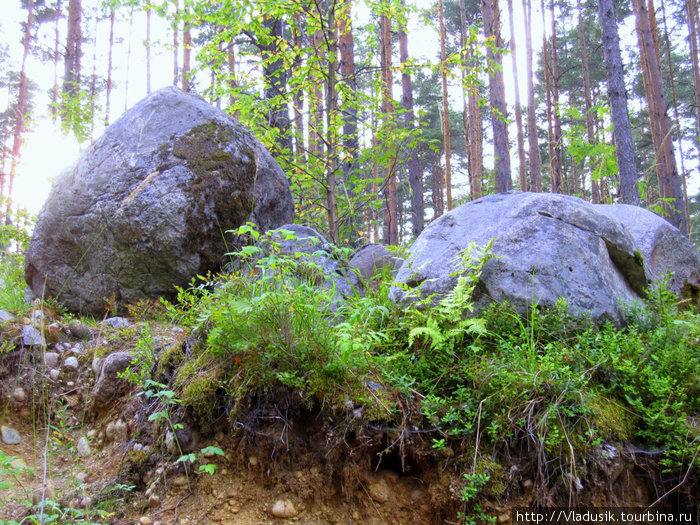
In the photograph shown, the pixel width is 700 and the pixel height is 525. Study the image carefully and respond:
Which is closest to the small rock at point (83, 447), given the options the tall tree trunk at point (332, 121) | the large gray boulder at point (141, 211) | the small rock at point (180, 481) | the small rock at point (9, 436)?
the small rock at point (9, 436)

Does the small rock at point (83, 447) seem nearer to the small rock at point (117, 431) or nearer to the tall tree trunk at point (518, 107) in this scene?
the small rock at point (117, 431)

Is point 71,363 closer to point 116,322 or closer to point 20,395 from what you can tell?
point 20,395

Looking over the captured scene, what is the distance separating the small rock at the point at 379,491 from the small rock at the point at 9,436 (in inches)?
99.5

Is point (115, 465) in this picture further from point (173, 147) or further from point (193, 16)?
point (193, 16)

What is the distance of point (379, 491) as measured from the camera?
88.3 inches

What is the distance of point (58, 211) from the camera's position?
14.5 ft

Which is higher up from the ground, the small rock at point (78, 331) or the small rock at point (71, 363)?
the small rock at point (78, 331)

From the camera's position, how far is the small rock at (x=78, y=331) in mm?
3738

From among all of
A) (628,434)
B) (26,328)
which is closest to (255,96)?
(26,328)

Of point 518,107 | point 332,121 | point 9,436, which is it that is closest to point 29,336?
point 9,436

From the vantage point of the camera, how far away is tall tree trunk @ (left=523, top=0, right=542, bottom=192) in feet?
49.3

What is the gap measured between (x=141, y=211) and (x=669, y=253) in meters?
5.75

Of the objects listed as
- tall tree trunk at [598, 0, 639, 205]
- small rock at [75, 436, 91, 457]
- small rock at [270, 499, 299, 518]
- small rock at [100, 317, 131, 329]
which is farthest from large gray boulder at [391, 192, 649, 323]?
tall tree trunk at [598, 0, 639, 205]

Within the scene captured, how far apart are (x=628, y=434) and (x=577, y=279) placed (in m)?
1.16
